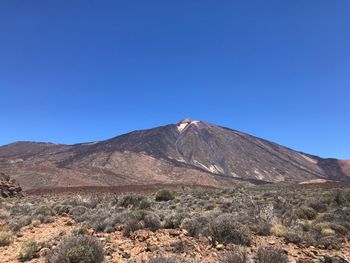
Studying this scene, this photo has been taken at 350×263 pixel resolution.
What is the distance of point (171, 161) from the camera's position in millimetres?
114500

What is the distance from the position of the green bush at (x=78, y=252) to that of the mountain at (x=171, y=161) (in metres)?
60.4

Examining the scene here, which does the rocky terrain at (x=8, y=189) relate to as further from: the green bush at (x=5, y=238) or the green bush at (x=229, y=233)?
the green bush at (x=229, y=233)

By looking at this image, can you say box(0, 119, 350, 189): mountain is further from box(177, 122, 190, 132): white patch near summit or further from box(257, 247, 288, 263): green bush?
box(257, 247, 288, 263): green bush

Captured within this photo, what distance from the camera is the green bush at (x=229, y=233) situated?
32.2ft

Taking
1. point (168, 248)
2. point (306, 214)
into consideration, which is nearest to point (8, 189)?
point (306, 214)

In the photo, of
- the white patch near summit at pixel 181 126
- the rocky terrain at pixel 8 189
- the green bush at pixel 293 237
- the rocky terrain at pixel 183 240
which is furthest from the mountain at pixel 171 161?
the green bush at pixel 293 237

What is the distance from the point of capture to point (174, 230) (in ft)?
37.8

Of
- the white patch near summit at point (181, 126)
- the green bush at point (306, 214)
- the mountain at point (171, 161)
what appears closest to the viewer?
the green bush at point (306, 214)

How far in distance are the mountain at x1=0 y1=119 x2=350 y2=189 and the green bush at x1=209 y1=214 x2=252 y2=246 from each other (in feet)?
196

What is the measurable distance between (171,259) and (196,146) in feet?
473

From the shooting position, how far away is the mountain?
254 feet

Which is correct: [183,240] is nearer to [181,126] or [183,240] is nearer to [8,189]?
[8,189]

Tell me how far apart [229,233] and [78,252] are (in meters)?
3.98

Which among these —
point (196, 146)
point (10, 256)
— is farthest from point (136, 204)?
point (196, 146)
